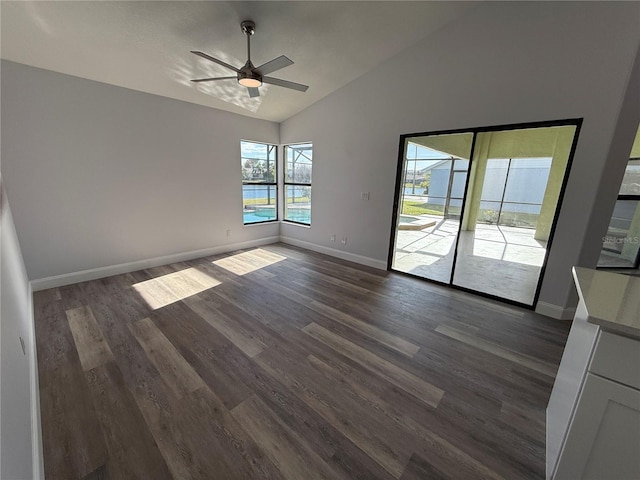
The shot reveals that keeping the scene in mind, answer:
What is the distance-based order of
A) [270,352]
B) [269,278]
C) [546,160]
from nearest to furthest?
[270,352] → [269,278] → [546,160]

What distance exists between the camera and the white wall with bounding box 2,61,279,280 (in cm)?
279

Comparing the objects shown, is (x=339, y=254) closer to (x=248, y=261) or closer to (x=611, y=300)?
(x=248, y=261)

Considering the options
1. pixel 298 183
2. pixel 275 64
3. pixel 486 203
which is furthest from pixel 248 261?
pixel 486 203

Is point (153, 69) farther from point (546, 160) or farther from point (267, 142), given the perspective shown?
point (546, 160)

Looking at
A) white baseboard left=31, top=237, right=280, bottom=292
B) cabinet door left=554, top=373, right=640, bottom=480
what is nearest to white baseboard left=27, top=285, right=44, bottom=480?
white baseboard left=31, top=237, right=280, bottom=292

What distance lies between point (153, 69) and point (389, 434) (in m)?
4.18

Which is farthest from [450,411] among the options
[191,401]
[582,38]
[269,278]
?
[582,38]

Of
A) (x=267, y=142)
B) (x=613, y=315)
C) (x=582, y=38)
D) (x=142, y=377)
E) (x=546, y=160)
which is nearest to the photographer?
(x=613, y=315)

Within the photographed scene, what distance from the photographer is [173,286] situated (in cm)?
329

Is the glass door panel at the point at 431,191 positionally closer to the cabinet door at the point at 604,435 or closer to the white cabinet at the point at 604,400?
the white cabinet at the point at 604,400

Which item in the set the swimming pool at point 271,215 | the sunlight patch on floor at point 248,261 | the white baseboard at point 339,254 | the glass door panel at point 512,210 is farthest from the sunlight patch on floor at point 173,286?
the glass door panel at point 512,210

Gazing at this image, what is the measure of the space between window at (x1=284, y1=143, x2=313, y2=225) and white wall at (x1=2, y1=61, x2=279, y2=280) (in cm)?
108

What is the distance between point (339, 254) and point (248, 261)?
161 centimetres

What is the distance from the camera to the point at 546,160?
389 centimetres
